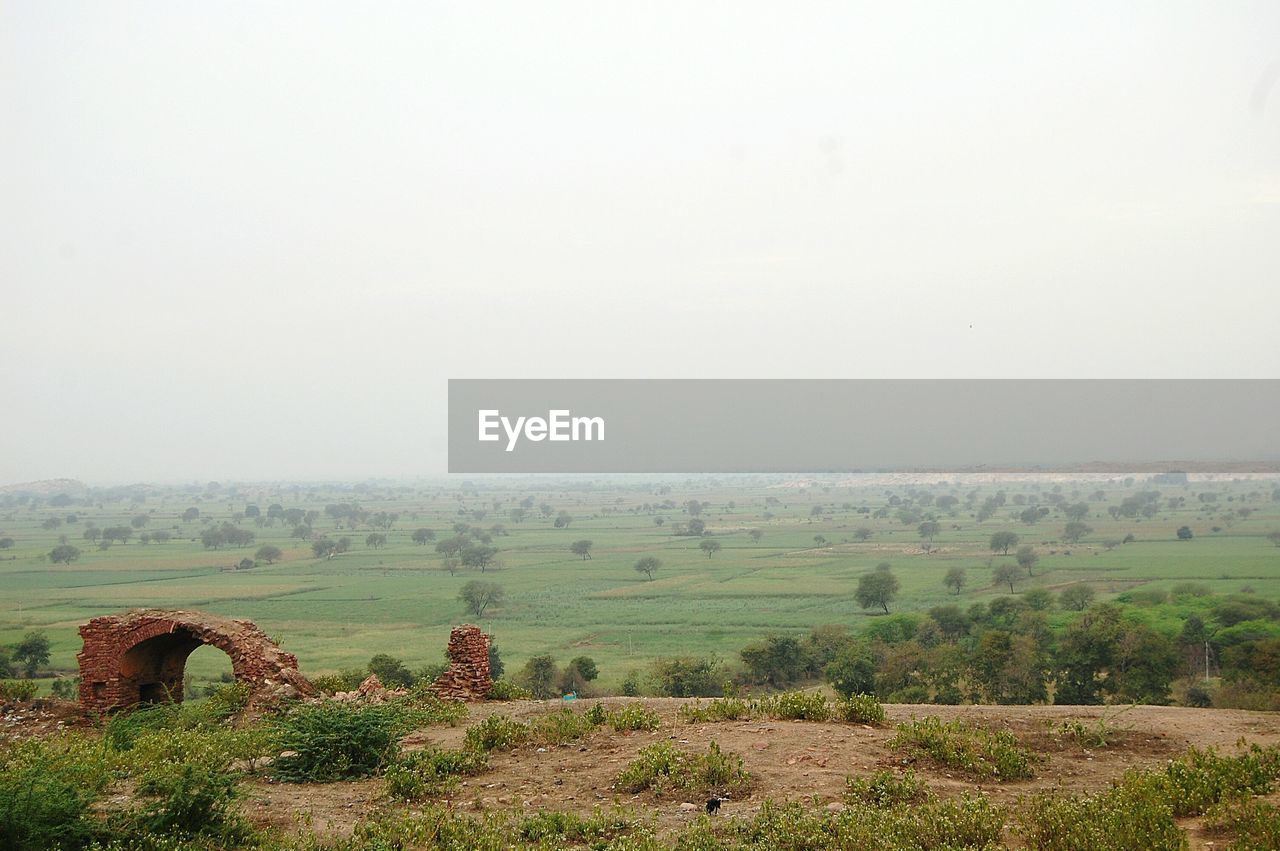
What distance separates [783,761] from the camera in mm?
9969

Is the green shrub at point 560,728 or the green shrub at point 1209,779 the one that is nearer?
the green shrub at point 1209,779

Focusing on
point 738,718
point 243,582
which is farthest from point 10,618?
point 738,718

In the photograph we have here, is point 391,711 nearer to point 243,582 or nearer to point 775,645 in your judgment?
point 775,645

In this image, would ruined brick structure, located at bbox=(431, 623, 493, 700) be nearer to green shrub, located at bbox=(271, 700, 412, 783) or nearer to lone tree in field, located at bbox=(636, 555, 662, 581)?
green shrub, located at bbox=(271, 700, 412, 783)

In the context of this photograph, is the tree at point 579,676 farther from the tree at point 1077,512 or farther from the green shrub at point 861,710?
the tree at point 1077,512

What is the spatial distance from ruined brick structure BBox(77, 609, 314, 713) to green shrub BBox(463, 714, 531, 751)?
4.14 meters

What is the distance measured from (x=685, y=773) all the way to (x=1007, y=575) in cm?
6117

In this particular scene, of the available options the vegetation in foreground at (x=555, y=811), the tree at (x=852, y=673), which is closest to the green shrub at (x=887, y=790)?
the vegetation in foreground at (x=555, y=811)

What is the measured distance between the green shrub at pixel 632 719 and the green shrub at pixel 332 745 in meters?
2.97

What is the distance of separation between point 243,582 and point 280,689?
214ft

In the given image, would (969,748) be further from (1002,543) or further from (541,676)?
(1002,543)

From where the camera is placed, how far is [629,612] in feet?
189

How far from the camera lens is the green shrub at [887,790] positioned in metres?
8.30

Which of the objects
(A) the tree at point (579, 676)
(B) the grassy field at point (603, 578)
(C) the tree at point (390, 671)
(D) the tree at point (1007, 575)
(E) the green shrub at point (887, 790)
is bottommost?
(B) the grassy field at point (603, 578)
